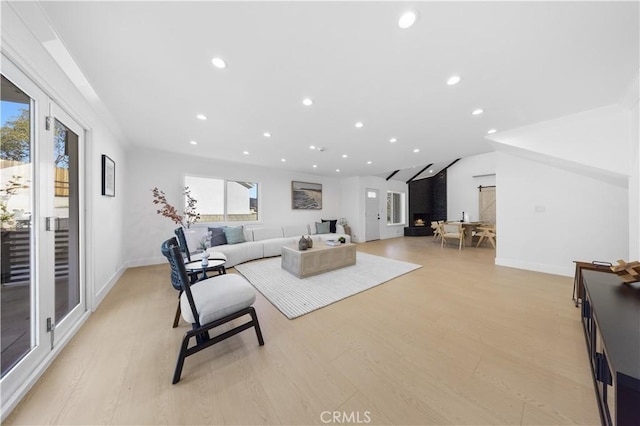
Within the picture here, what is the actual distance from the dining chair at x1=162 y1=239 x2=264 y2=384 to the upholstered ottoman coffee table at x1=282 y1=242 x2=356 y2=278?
1695mm

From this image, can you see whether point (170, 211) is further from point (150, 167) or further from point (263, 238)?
point (263, 238)

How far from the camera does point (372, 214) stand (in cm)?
767

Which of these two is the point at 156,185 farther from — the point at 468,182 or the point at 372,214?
the point at 468,182

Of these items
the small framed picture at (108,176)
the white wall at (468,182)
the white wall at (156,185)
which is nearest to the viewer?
the small framed picture at (108,176)

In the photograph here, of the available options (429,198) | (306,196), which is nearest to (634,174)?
(306,196)

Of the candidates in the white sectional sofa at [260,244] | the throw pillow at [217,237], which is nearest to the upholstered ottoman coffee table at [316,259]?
the white sectional sofa at [260,244]

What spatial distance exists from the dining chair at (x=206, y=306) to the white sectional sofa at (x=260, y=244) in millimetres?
2465

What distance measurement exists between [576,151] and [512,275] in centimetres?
214

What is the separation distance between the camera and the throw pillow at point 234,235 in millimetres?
4582

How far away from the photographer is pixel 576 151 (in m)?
2.88

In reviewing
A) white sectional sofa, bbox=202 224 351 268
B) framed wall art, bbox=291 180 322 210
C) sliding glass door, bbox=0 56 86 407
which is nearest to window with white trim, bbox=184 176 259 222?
white sectional sofa, bbox=202 224 351 268

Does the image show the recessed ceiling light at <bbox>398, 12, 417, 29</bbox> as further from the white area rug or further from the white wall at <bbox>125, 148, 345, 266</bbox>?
the white wall at <bbox>125, 148, 345, 266</bbox>

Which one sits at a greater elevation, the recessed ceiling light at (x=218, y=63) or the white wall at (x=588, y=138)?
the recessed ceiling light at (x=218, y=63)

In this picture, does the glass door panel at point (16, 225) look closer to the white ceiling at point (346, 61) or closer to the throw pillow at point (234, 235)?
the white ceiling at point (346, 61)
